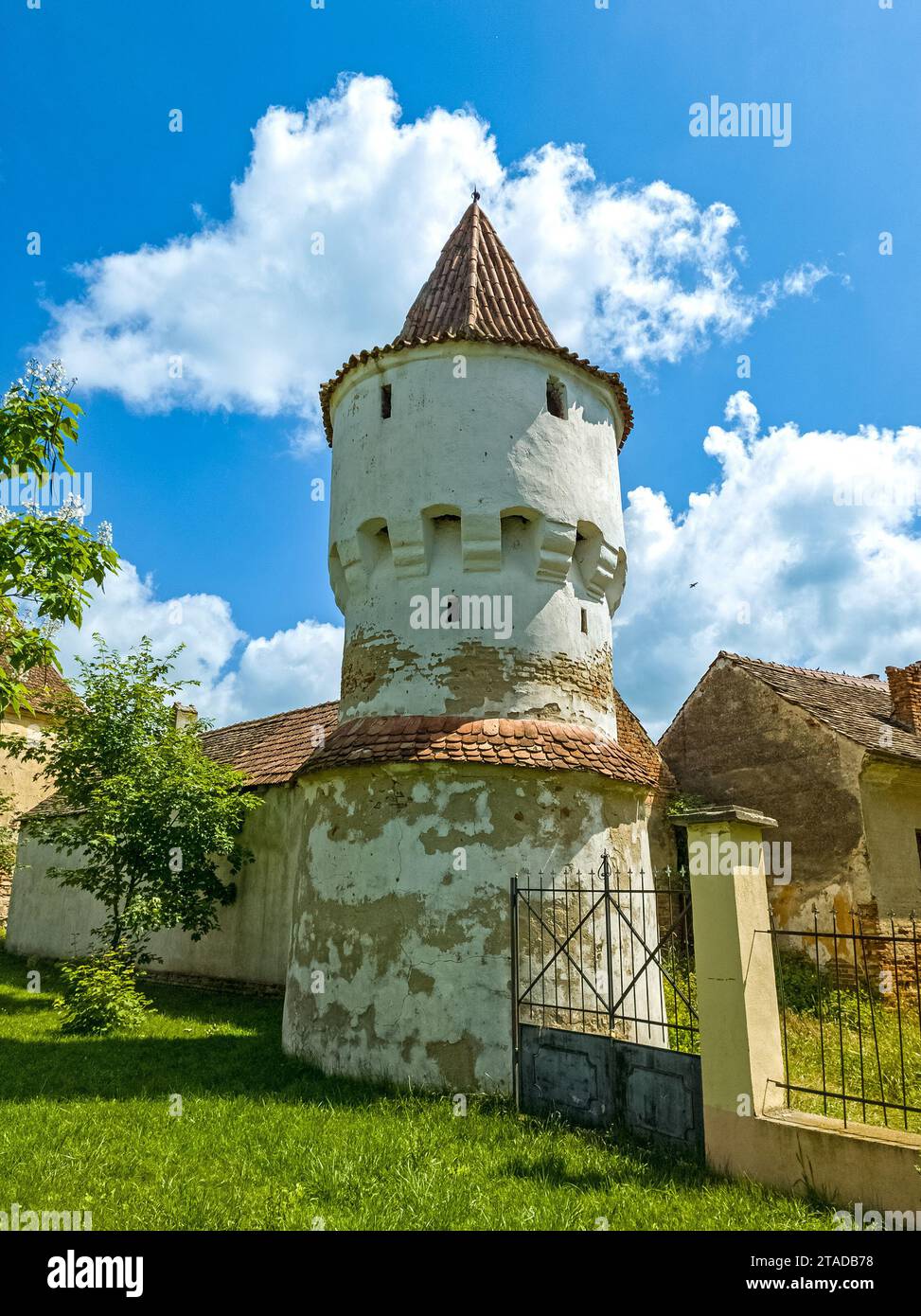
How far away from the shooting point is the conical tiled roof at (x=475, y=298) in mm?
11177

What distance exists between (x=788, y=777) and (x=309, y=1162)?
12.7 meters

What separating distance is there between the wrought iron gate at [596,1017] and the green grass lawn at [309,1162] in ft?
0.94

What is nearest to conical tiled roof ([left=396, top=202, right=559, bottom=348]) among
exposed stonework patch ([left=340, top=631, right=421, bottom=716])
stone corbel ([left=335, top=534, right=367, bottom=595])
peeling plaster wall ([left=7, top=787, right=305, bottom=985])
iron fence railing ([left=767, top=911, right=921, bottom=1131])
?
stone corbel ([left=335, top=534, right=367, bottom=595])

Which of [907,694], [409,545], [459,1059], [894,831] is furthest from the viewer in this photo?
[907,694]

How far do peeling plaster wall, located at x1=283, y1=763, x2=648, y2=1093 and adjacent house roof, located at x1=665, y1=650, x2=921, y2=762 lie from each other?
7.99 meters

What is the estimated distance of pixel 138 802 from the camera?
13.4m

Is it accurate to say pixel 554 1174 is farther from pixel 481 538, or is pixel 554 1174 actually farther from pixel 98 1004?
pixel 98 1004

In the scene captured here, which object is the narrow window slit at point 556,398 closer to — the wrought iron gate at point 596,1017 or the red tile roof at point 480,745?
the red tile roof at point 480,745

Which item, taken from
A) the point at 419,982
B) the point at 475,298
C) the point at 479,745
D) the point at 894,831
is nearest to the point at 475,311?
the point at 475,298

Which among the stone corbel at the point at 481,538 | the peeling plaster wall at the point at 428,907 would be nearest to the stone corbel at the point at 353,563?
the stone corbel at the point at 481,538

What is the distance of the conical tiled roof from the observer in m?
11.2

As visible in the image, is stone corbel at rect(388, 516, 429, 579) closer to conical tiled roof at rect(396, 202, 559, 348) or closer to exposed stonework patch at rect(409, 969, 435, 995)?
conical tiled roof at rect(396, 202, 559, 348)
